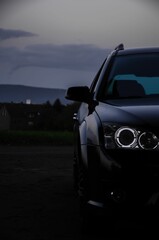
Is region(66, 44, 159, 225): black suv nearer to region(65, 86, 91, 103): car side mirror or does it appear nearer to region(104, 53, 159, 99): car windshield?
region(104, 53, 159, 99): car windshield

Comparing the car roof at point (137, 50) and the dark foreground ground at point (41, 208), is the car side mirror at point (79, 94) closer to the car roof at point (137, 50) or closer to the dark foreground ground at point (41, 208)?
the car roof at point (137, 50)

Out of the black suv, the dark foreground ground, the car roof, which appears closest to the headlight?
the black suv

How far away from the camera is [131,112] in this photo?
4.36 metres

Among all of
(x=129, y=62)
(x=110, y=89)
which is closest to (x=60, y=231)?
(x=110, y=89)

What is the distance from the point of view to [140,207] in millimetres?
4051

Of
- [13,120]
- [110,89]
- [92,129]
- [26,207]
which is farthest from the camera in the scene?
[13,120]

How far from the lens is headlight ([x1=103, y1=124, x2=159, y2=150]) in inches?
161

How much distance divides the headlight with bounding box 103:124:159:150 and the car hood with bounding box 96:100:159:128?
6 centimetres

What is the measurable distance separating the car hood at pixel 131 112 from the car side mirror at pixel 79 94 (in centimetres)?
47

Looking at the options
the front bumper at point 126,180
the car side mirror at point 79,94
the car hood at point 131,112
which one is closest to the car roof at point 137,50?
the car side mirror at point 79,94

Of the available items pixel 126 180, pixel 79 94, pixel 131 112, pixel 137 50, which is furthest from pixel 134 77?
pixel 126 180

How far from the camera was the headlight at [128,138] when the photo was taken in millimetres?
4098

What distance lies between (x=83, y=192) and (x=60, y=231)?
0.58 m

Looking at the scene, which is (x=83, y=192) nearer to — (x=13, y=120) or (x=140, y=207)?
(x=140, y=207)
